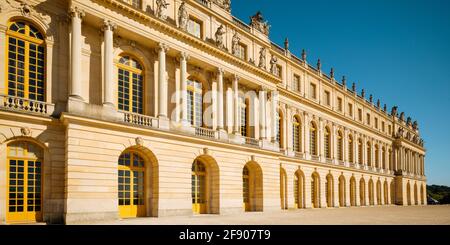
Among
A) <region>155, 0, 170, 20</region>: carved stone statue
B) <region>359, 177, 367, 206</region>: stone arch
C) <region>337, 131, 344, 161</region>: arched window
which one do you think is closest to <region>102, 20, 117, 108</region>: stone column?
<region>155, 0, 170, 20</region>: carved stone statue

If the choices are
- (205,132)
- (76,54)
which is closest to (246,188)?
(205,132)

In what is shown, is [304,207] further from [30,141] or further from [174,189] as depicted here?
[30,141]

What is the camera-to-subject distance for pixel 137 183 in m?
23.5

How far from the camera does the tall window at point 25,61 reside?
19.2 m

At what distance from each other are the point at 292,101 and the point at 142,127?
22.5 metres

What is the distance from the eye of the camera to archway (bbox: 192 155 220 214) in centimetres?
2783

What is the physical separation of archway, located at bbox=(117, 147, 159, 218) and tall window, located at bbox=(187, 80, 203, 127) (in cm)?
535

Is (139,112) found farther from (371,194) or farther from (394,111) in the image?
(394,111)

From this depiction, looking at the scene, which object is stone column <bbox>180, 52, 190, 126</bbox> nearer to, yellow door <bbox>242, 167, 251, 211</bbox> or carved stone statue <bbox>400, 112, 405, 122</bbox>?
yellow door <bbox>242, 167, 251, 211</bbox>

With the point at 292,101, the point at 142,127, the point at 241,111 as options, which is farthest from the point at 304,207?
the point at 142,127

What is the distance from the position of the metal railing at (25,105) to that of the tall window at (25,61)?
444 millimetres

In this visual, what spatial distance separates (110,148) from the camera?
2123 centimetres
